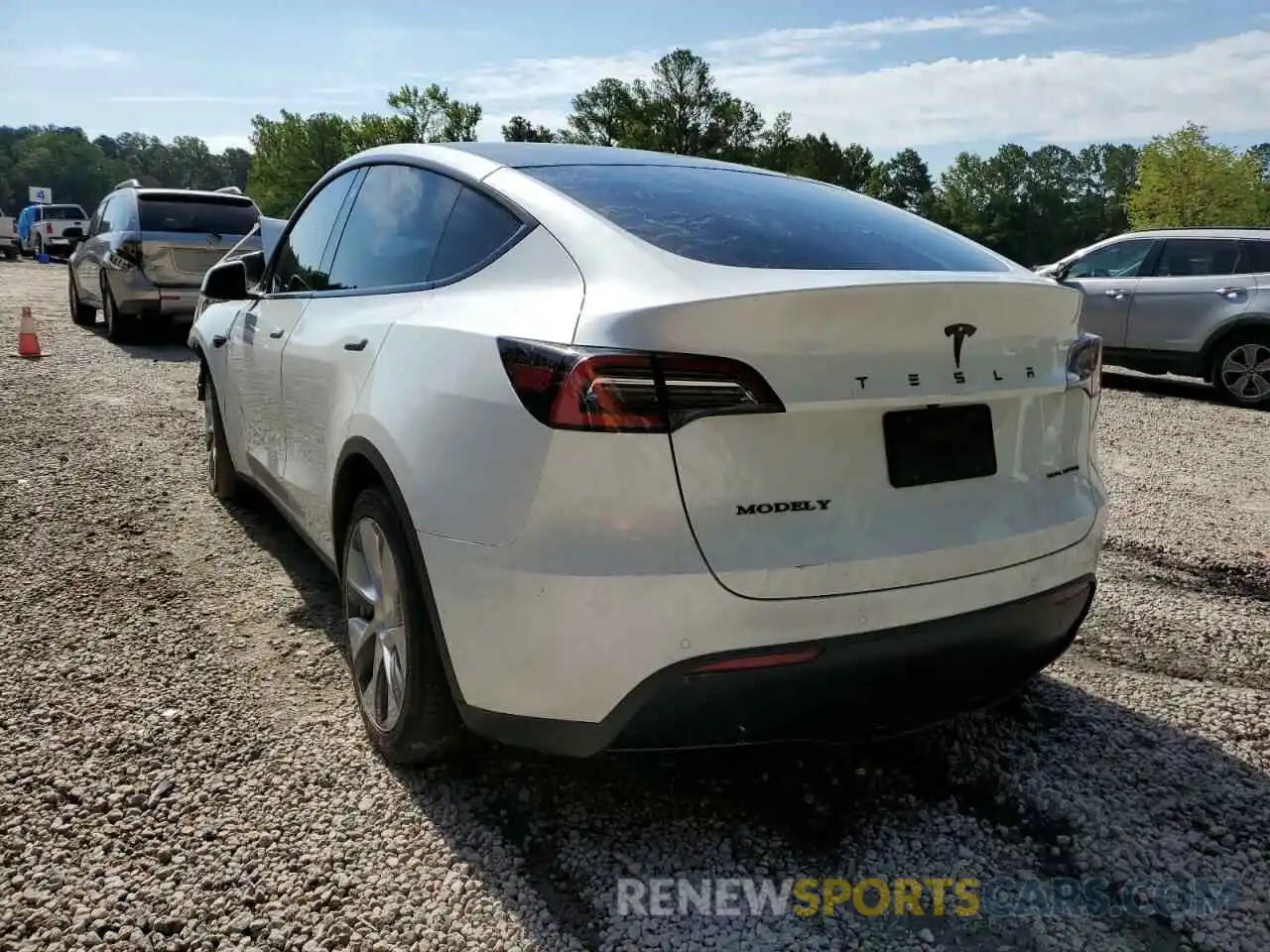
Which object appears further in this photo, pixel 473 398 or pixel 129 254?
pixel 129 254

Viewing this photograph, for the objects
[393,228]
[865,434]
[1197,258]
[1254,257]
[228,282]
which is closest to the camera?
[865,434]

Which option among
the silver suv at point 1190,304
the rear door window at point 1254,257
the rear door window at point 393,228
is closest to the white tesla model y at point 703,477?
the rear door window at point 393,228

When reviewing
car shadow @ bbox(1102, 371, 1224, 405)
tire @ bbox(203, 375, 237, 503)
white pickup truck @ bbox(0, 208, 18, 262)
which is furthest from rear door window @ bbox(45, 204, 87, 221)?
tire @ bbox(203, 375, 237, 503)

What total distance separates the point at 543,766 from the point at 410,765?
348 millimetres

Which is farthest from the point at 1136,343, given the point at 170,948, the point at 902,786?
the point at 170,948

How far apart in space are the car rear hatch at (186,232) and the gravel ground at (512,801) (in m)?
7.64

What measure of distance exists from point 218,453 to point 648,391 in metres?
3.61

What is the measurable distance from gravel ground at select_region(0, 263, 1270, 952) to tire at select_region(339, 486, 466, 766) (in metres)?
0.14

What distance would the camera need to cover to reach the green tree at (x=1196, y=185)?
5669cm

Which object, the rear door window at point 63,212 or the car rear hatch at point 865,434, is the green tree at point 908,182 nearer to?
the rear door window at point 63,212

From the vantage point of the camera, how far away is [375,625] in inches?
109

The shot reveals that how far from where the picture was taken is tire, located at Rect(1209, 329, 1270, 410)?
9509 millimetres

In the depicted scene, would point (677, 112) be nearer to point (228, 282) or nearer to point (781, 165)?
point (781, 165)

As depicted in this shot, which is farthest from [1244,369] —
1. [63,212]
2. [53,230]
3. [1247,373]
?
[63,212]
